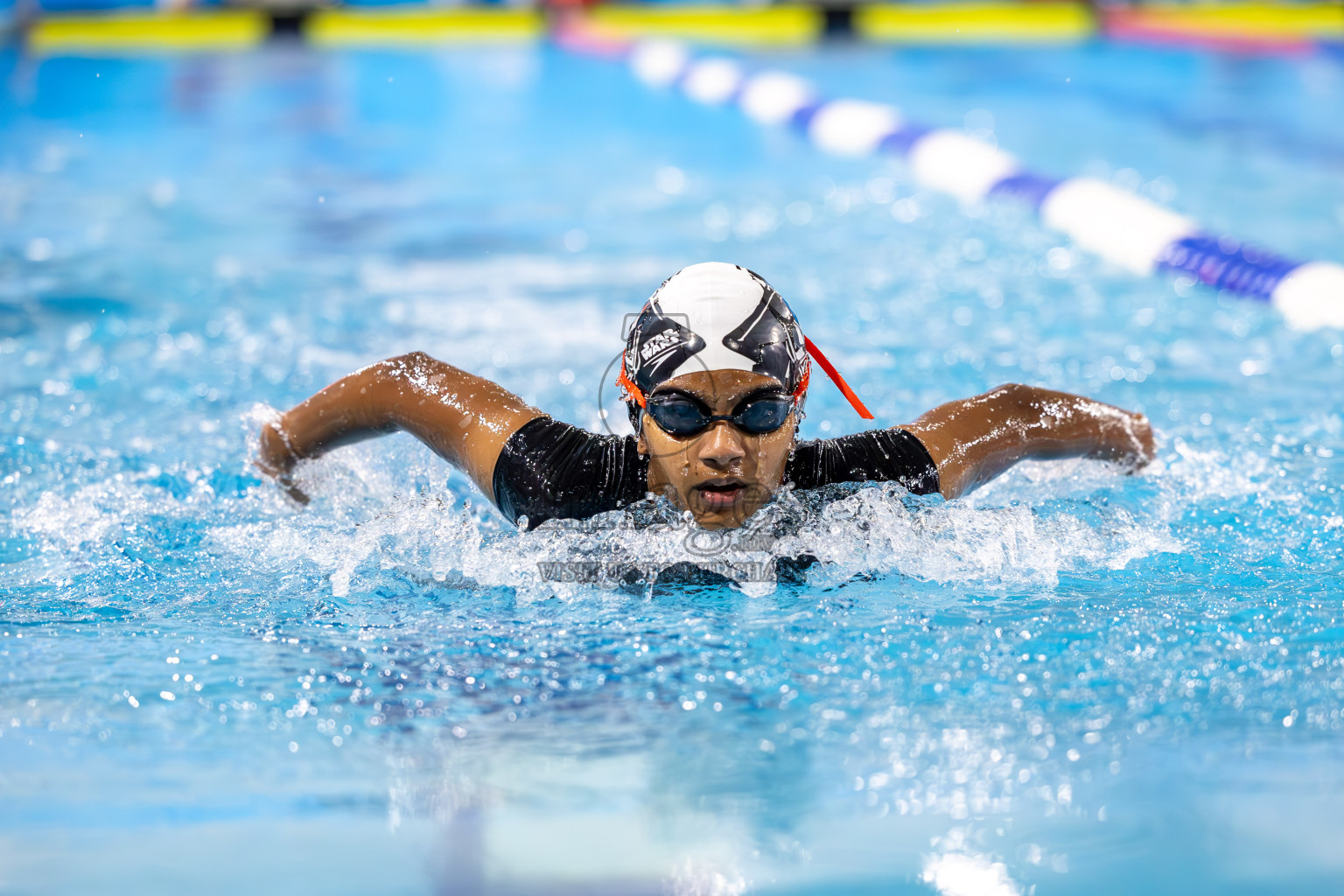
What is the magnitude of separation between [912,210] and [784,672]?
5.20m

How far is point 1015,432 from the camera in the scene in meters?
3.11

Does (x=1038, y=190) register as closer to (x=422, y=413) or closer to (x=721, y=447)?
(x=422, y=413)

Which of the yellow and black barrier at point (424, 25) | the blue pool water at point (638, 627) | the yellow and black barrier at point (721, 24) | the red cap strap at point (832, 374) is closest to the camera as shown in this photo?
the blue pool water at point (638, 627)

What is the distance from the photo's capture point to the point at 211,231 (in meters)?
6.79

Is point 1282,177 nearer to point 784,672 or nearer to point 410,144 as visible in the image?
point 410,144

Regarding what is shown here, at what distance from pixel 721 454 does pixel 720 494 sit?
11 centimetres

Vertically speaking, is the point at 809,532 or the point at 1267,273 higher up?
the point at 1267,273

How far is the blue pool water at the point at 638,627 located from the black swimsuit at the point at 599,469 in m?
0.07

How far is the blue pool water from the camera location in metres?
2.05

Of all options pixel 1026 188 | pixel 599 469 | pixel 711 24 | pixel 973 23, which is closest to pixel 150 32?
pixel 711 24

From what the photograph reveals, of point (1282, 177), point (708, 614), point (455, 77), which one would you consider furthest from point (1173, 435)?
point (455, 77)

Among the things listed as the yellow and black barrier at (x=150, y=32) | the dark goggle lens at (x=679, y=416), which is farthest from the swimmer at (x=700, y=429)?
the yellow and black barrier at (x=150, y=32)

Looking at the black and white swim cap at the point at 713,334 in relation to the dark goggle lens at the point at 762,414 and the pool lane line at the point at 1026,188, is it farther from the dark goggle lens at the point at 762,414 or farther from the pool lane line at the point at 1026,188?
the pool lane line at the point at 1026,188

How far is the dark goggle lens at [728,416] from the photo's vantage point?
2.64 meters
